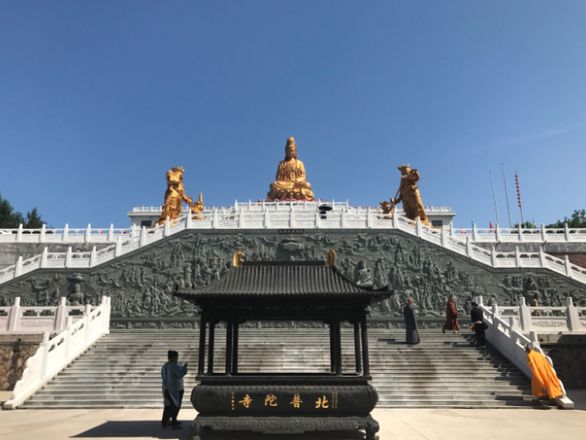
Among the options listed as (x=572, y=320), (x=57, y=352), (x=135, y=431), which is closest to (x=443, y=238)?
(x=572, y=320)

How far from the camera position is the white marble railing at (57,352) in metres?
9.20

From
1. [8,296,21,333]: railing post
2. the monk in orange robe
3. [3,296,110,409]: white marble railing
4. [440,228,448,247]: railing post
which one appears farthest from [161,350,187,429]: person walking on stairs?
[440,228,448,247]: railing post

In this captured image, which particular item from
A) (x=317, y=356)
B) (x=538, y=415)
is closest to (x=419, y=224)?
(x=317, y=356)

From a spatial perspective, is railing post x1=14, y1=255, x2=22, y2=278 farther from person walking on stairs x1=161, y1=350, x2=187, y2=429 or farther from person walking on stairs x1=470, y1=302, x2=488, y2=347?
person walking on stairs x1=470, y1=302, x2=488, y2=347

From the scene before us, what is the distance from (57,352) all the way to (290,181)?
77.1 feet

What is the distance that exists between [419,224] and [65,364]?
14731 millimetres

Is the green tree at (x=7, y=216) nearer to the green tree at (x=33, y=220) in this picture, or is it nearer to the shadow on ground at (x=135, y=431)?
the green tree at (x=33, y=220)

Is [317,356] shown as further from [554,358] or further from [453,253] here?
[453,253]

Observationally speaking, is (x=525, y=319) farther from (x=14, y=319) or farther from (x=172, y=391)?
(x=14, y=319)

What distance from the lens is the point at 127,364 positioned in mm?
11141

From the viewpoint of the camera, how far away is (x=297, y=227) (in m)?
19.4

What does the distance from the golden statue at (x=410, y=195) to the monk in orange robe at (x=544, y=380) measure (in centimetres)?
1345

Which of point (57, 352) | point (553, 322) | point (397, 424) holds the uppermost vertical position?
point (553, 322)

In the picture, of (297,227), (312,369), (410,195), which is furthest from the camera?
(410,195)
